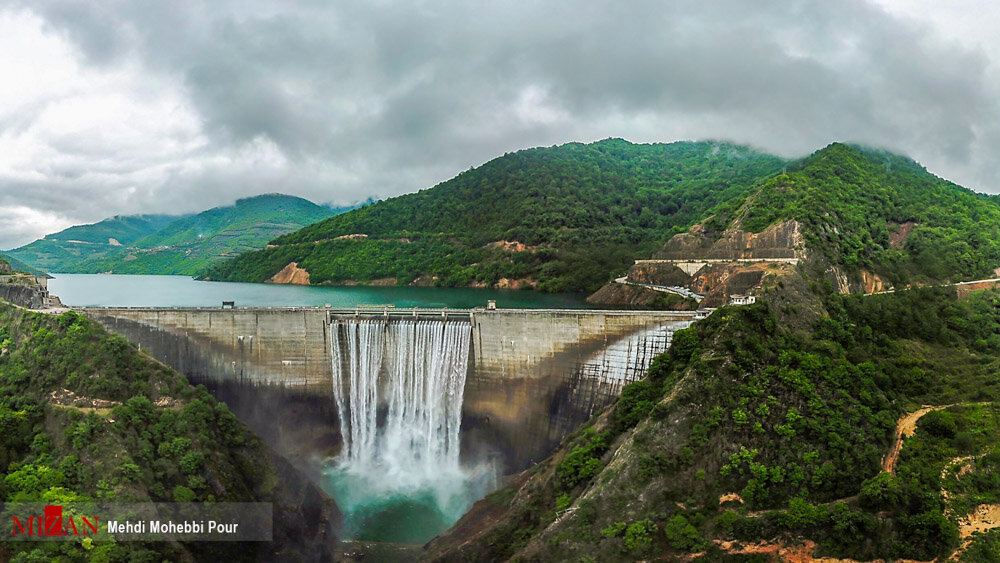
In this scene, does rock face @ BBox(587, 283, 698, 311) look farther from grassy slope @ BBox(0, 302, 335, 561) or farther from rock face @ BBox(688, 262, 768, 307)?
grassy slope @ BBox(0, 302, 335, 561)

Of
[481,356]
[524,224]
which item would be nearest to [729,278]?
[481,356]

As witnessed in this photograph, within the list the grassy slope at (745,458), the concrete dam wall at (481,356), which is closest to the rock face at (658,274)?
the concrete dam wall at (481,356)

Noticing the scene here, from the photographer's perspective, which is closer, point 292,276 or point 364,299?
point 364,299

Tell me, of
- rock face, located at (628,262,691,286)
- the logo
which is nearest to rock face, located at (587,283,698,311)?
rock face, located at (628,262,691,286)

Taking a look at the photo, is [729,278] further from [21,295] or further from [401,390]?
[21,295]

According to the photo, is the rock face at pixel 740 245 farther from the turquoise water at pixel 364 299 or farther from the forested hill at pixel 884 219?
the turquoise water at pixel 364 299

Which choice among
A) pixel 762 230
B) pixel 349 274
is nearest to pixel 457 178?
pixel 349 274

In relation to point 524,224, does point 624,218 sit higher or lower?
higher

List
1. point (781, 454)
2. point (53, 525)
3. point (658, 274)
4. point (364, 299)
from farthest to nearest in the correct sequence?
point (364, 299) → point (658, 274) → point (781, 454) → point (53, 525)
